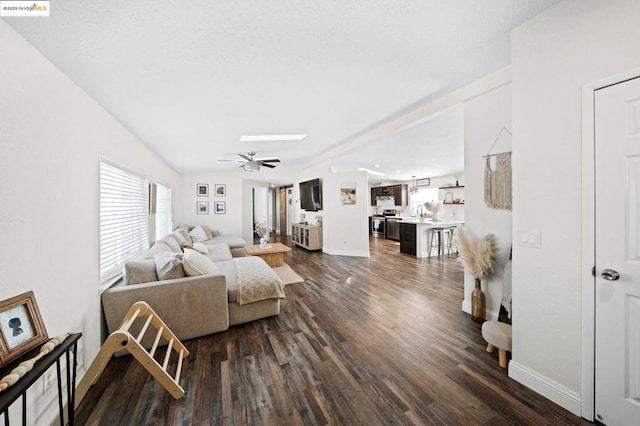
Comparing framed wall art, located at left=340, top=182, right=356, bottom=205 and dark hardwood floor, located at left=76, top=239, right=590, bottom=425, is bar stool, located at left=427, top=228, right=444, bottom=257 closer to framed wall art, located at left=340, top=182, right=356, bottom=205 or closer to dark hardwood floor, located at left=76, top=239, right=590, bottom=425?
framed wall art, located at left=340, top=182, right=356, bottom=205

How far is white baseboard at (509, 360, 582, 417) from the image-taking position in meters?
1.44

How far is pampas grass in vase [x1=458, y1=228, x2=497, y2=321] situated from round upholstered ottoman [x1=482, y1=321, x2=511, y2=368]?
0.54 metres

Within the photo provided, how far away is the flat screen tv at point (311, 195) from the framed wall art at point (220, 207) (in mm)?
2476

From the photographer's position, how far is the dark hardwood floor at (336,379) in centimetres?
145

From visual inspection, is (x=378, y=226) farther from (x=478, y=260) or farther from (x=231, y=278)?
(x=231, y=278)

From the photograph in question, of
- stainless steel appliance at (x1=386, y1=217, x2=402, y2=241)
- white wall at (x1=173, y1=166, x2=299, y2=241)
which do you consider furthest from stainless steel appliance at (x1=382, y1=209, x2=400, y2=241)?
white wall at (x1=173, y1=166, x2=299, y2=241)

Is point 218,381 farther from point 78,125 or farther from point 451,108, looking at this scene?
point 451,108

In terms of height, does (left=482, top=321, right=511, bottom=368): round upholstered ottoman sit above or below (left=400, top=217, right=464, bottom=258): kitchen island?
below

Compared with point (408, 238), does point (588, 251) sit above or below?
above

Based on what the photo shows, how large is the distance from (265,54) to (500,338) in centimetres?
294

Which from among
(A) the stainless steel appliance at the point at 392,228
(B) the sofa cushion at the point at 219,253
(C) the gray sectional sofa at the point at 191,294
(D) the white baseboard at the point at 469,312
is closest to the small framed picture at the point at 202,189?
(B) the sofa cushion at the point at 219,253

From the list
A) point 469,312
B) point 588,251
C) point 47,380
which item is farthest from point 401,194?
point 47,380

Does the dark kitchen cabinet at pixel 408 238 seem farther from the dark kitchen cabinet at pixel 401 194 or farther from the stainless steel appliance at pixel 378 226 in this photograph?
the dark kitchen cabinet at pixel 401 194

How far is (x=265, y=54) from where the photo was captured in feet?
5.74
